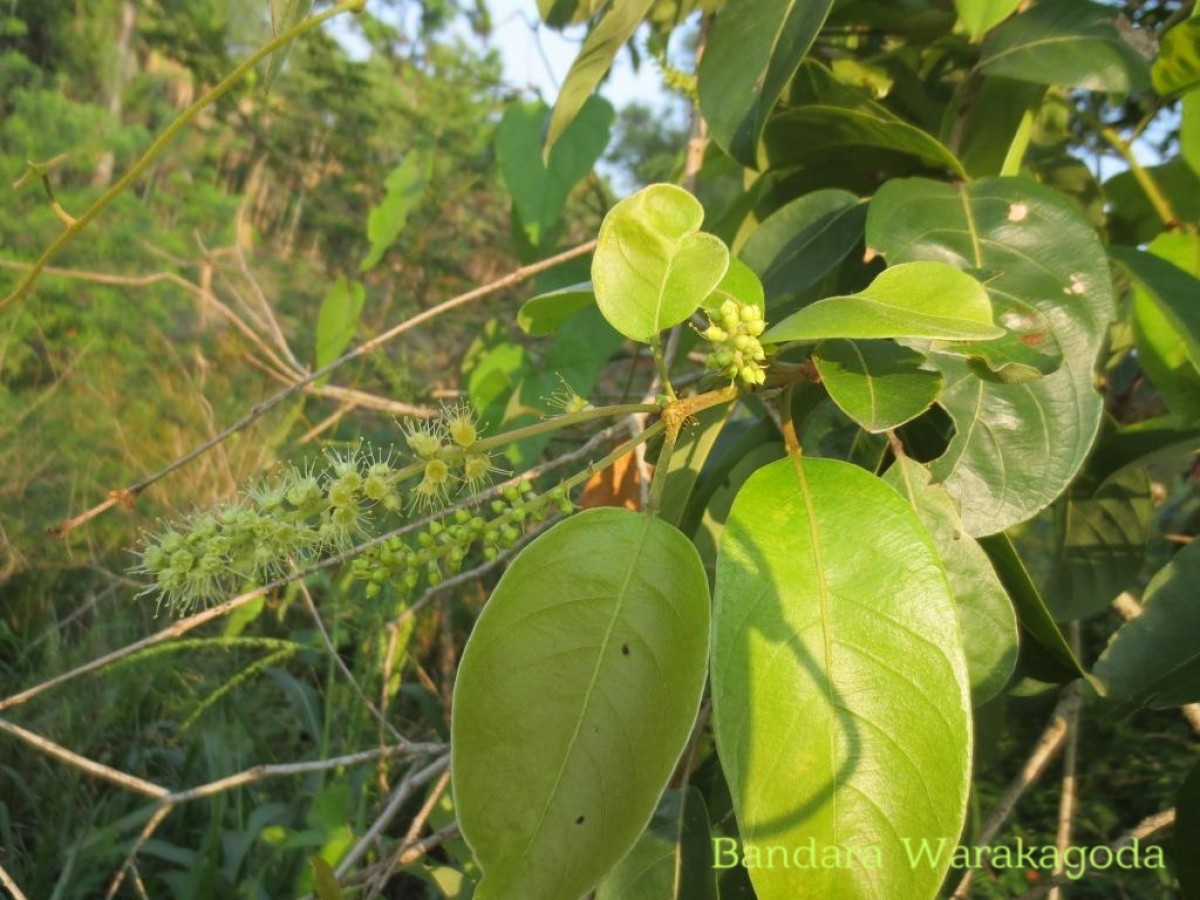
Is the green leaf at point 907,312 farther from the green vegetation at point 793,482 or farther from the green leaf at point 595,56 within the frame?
the green leaf at point 595,56

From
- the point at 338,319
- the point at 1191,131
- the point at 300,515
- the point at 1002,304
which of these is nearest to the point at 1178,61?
the point at 1191,131

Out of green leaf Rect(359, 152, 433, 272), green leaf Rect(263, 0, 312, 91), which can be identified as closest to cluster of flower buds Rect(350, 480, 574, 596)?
green leaf Rect(263, 0, 312, 91)

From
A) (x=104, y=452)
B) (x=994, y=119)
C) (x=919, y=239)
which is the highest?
(x=994, y=119)

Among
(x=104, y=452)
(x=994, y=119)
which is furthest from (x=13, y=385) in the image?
(x=994, y=119)

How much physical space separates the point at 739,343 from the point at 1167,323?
1.47 ft

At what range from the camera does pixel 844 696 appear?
47cm

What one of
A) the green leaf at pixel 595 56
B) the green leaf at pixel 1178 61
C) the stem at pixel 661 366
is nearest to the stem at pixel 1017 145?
the green leaf at pixel 1178 61

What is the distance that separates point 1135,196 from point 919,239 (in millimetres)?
495

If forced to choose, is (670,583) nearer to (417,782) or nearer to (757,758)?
(757,758)

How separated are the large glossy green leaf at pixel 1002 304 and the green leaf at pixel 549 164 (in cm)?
65

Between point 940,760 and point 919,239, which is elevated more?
point 919,239

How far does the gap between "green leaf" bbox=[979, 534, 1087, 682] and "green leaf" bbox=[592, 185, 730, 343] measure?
11.3 inches

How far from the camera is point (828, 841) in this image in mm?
453

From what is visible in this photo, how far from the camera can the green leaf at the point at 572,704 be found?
1.49 ft
